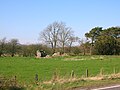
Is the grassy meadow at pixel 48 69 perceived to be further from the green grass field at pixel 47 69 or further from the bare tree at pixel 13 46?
the bare tree at pixel 13 46

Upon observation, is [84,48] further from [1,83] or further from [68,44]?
[1,83]

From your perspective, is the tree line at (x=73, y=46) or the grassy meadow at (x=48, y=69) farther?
the tree line at (x=73, y=46)

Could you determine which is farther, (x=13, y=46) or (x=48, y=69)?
(x=13, y=46)

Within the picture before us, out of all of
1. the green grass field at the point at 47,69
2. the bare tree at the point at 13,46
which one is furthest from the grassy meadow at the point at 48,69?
the bare tree at the point at 13,46

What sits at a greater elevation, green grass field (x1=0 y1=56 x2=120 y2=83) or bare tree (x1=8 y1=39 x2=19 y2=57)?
bare tree (x1=8 y1=39 x2=19 y2=57)

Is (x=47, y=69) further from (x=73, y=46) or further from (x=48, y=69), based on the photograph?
(x=73, y=46)

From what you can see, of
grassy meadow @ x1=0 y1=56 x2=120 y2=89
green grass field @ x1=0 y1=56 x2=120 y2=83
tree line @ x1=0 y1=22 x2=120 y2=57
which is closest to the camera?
grassy meadow @ x1=0 y1=56 x2=120 y2=89

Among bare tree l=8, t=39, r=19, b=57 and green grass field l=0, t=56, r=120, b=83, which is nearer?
green grass field l=0, t=56, r=120, b=83

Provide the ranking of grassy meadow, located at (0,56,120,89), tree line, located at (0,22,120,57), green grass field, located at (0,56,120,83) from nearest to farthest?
grassy meadow, located at (0,56,120,89) < green grass field, located at (0,56,120,83) < tree line, located at (0,22,120,57)

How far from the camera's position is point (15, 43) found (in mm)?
102062

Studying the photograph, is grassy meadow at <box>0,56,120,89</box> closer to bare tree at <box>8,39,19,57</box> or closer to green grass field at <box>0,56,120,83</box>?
green grass field at <box>0,56,120,83</box>

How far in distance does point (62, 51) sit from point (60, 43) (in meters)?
3.20

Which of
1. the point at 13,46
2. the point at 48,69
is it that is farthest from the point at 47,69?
the point at 13,46

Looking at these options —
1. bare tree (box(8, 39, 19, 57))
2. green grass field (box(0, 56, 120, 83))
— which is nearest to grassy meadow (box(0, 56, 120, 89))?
green grass field (box(0, 56, 120, 83))
